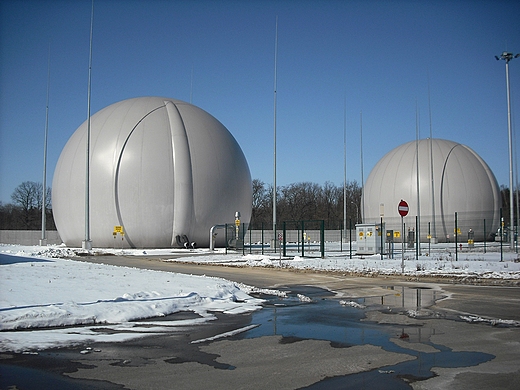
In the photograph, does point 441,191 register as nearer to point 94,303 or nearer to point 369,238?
point 369,238

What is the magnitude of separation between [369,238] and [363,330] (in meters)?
21.7

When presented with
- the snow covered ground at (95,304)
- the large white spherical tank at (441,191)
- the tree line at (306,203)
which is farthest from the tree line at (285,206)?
the snow covered ground at (95,304)

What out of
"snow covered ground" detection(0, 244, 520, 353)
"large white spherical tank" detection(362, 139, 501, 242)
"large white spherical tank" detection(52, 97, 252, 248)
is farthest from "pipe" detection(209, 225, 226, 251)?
"snow covered ground" detection(0, 244, 520, 353)

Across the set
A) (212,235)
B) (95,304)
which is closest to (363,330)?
(95,304)

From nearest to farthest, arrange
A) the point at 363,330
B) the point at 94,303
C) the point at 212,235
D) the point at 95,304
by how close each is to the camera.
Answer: the point at 363,330 < the point at 95,304 < the point at 94,303 < the point at 212,235

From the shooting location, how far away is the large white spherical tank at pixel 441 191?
49844mm

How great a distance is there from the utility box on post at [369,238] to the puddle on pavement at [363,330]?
15.9m

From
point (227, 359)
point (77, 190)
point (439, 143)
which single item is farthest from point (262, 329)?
point (439, 143)

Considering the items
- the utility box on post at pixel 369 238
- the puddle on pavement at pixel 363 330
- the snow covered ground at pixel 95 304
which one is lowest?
the puddle on pavement at pixel 363 330

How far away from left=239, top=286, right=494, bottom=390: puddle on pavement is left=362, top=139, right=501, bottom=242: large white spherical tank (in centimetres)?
3884

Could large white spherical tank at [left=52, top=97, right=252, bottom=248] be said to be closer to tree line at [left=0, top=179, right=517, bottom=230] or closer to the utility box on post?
the utility box on post

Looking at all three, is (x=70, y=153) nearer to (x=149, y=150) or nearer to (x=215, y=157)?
(x=149, y=150)

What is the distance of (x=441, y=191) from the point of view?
1976 inches

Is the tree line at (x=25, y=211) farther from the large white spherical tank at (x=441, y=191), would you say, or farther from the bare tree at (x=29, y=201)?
the large white spherical tank at (x=441, y=191)
